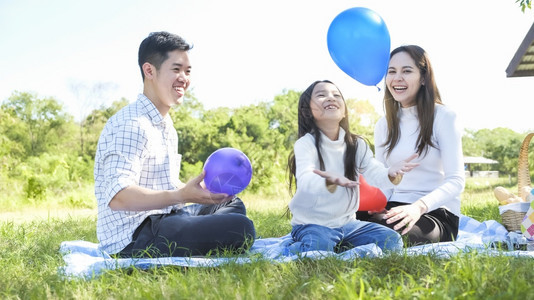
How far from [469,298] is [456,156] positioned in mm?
1836

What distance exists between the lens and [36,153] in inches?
981

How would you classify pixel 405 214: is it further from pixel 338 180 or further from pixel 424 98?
pixel 424 98

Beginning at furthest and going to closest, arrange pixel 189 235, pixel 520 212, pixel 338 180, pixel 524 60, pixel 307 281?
pixel 524 60, pixel 520 212, pixel 189 235, pixel 338 180, pixel 307 281

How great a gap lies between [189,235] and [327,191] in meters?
0.90

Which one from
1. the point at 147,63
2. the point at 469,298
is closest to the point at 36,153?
the point at 147,63

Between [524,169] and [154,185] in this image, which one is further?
[524,169]

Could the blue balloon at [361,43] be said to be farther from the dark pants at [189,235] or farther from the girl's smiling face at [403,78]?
the dark pants at [189,235]

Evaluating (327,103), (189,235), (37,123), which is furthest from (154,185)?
(37,123)

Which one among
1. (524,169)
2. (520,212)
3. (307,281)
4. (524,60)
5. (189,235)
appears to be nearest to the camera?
(307,281)

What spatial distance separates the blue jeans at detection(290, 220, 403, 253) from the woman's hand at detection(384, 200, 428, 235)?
101mm

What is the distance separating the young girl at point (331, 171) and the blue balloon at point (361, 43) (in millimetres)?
423

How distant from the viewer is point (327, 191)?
3.20 metres

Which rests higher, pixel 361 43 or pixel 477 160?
pixel 361 43

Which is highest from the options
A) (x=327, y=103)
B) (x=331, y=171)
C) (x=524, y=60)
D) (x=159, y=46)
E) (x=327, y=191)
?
(x=524, y=60)
